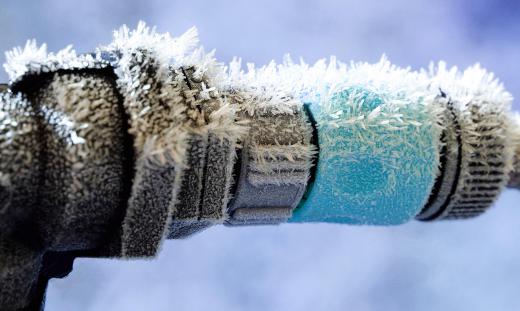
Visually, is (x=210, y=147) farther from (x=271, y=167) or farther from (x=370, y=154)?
(x=370, y=154)

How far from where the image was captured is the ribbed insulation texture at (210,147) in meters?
0.50

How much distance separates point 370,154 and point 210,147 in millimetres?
186

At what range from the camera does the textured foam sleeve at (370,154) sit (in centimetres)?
65

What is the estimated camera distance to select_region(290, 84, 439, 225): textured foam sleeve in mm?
650

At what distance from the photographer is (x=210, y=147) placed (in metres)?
0.56

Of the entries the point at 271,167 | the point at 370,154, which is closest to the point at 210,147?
the point at 271,167

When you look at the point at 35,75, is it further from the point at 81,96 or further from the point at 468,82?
the point at 468,82

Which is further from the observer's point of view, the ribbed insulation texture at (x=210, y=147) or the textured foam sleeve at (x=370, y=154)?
the textured foam sleeve at (x=370, y=154)

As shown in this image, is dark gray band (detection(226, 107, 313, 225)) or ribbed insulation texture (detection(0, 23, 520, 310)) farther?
dark gray band (detection(226, 107, 313, 225))

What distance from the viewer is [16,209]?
1.63 feet

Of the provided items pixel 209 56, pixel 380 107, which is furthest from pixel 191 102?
pixel 380 107

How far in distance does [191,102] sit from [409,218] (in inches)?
12.7

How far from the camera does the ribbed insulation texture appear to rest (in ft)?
1.64

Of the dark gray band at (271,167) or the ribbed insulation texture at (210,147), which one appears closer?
the ribbed insulation texture at (210,147)
